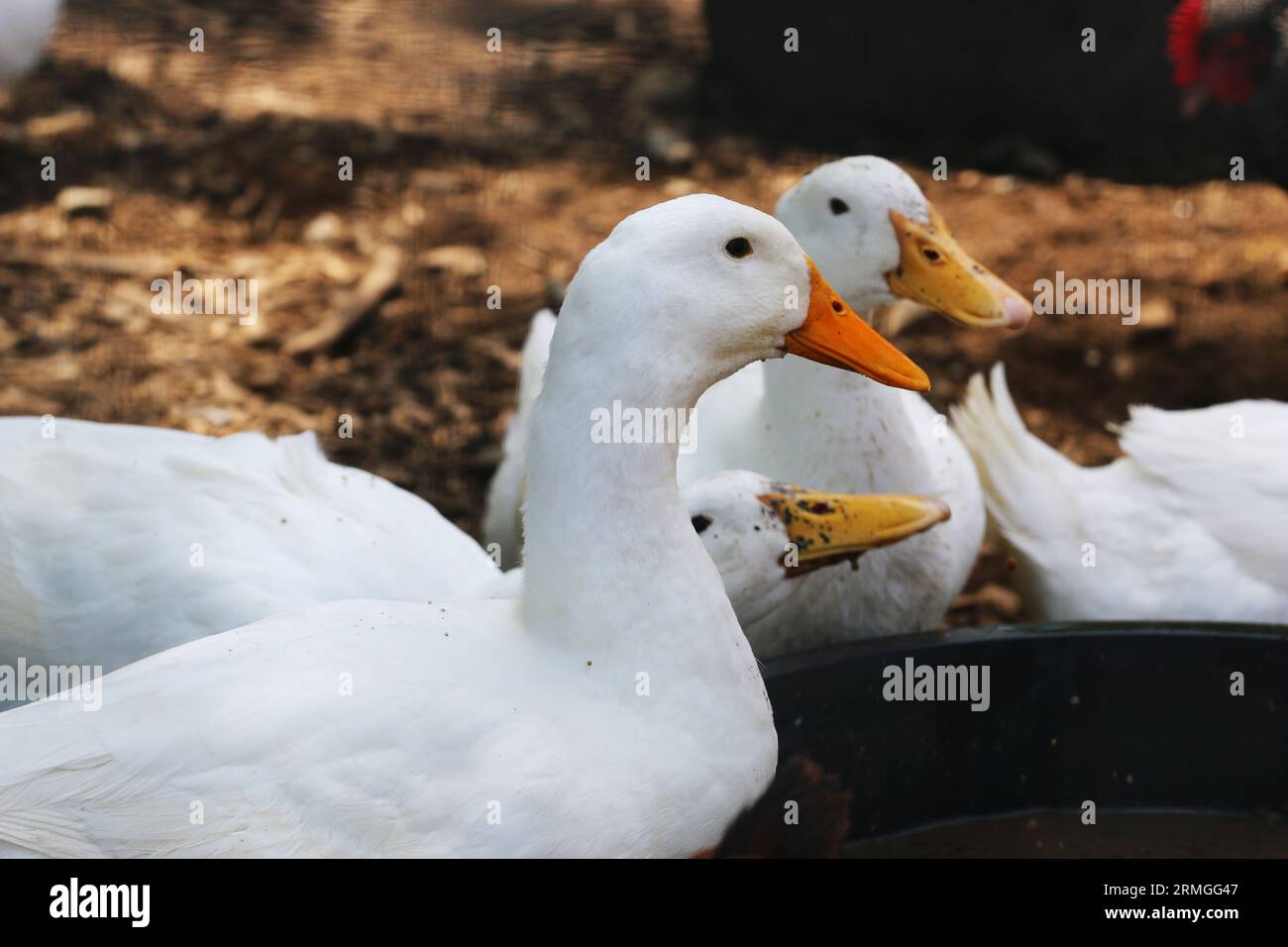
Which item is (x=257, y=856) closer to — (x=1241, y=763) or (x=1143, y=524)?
(x=1241, y=763)

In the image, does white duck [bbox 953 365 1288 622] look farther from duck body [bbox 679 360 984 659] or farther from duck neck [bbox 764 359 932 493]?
duck neck [bbox 764 359 932 493]

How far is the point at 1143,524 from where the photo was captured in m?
3.10

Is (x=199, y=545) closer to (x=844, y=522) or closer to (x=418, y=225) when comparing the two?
(x=844, y=522)

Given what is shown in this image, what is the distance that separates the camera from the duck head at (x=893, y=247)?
2861 millimetres

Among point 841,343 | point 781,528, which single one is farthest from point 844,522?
point 841,343

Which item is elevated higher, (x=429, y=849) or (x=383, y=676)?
(x=383, y=676)

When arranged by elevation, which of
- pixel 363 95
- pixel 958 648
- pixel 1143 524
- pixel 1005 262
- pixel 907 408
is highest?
pixel 363 95

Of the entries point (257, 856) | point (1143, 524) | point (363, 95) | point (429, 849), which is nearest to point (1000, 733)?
point (1143, 524)

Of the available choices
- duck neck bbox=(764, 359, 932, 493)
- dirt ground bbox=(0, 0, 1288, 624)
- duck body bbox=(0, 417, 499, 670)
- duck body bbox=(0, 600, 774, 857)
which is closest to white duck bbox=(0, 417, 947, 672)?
duck body bbox=(0, 417, 499, 670)

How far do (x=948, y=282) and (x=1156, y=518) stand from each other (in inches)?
26.9

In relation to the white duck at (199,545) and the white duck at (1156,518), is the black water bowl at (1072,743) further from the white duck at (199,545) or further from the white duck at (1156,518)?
the white duck at (1156,518)

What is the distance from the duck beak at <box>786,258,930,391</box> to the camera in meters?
2.13

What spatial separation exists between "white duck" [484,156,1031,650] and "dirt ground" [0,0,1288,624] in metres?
0.82
